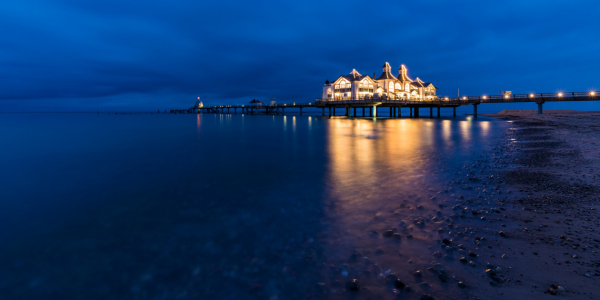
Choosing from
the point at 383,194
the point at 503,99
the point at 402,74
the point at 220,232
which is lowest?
the point at 220,232

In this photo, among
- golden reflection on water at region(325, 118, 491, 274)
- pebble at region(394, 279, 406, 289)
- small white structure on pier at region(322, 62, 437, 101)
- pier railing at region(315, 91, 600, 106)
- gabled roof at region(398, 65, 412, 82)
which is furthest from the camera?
gabled roof at region(398, 65, 412, 82)

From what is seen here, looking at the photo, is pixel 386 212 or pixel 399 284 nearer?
pixel 399 284

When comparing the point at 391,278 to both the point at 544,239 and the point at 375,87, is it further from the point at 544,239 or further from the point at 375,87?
the point at 375,87

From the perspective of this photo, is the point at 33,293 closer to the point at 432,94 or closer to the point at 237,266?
the point at 237,266

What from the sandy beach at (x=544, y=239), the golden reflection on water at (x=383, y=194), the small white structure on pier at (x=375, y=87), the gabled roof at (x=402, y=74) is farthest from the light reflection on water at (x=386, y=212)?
the gabled roof at (x=402, y=74)

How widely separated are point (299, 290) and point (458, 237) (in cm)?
348

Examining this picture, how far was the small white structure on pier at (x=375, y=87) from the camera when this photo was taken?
71.0 meters

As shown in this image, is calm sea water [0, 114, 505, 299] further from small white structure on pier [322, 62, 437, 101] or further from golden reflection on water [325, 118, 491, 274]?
small white structure on pier [322, 62, 437, 101]

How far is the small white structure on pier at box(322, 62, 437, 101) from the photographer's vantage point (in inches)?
2795

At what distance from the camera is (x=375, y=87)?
243ft

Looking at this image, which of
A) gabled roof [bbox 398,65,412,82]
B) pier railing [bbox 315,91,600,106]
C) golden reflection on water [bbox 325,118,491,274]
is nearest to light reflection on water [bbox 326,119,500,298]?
golden reflection on water [bbox 325,118,491,274]

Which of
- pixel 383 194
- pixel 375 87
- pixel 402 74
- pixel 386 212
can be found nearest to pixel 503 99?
pixel 402 74

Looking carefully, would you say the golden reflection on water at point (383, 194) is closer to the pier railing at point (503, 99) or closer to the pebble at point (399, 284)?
the pebble at point (399, 284)

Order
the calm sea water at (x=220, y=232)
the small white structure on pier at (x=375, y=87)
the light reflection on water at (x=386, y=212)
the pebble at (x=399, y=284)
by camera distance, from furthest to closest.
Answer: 1. the small white structure on pier at (x=375, y=87)
2. the light reflection on water at (x=386, y=212)
3. the calm sea water at (x=220, y=232)
4. the pebble at (x=399, y=284)
